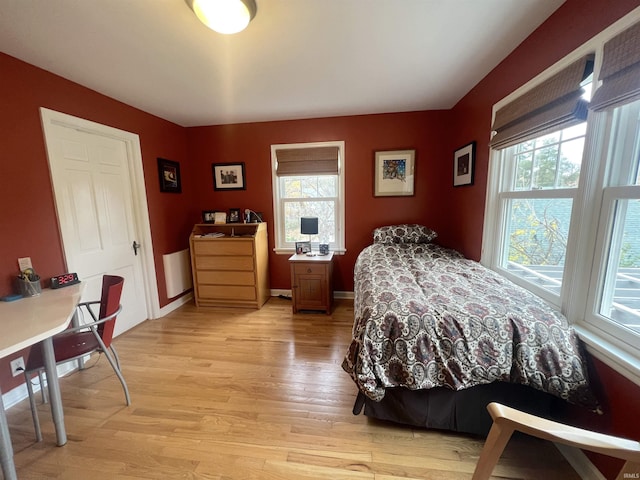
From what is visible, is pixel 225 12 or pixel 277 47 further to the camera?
pixel 277 47

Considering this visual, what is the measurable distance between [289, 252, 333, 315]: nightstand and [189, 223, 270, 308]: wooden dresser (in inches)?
19.2

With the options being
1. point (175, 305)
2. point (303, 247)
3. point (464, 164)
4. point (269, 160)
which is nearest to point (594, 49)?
point (464, 164)

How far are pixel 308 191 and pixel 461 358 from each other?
8.45ft

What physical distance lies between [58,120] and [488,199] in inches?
139

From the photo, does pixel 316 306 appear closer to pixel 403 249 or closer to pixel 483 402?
pixel 403 249

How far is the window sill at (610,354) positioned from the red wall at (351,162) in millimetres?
1997

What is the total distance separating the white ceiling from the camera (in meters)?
1.41

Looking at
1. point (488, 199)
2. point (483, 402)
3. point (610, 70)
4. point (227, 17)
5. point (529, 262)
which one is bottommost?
point (483, 402)

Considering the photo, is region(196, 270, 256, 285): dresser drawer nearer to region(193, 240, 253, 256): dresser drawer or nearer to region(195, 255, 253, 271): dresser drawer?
region(195, 255, 253, 271): dresser drawer

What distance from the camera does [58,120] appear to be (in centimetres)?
200

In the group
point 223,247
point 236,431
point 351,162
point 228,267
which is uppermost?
point 351,162

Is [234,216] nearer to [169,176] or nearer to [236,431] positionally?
[169,176]

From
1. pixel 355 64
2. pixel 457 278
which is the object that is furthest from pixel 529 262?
pixel 355 64

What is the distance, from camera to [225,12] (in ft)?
4.26
